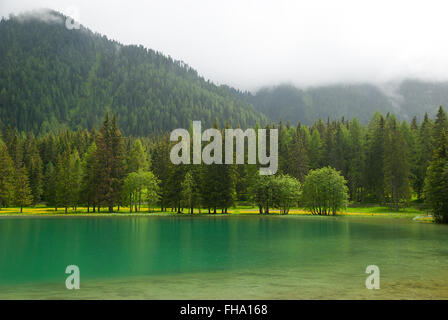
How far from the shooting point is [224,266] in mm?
22969

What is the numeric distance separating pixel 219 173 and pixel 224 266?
193 ft

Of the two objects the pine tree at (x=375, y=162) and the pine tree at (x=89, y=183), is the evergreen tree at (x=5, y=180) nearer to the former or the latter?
the pine tree at (x=89, y=183)

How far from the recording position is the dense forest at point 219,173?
3172 inches

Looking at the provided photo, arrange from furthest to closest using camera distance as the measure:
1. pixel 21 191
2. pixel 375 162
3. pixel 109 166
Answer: pixel 375 162 < pixel 21 191 < pixel 109 166

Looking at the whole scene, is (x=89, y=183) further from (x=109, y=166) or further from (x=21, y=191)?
(x=21, y=191)

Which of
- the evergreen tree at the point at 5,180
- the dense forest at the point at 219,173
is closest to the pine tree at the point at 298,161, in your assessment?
the dense forest at the point at 219,173

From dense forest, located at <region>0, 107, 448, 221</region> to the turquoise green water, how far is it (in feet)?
137

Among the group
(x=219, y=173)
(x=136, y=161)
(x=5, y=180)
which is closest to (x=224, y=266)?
(x=219, y=173)

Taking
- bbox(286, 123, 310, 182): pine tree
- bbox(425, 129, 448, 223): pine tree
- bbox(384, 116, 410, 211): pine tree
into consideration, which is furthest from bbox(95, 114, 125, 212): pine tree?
bbox(425, 129, 448, 223): pine tree

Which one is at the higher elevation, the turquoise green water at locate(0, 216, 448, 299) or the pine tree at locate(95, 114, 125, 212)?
the pine tree at locate(95, 114, 125, 212)

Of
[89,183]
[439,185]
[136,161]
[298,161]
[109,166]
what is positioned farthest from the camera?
[298,161]

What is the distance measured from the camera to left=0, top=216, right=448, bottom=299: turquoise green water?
16.5 m

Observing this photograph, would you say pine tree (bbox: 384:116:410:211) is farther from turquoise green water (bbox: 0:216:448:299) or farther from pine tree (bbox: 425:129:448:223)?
turquoise green water (bbox: 0:216:448:299)

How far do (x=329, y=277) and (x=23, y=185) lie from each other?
8714cm
